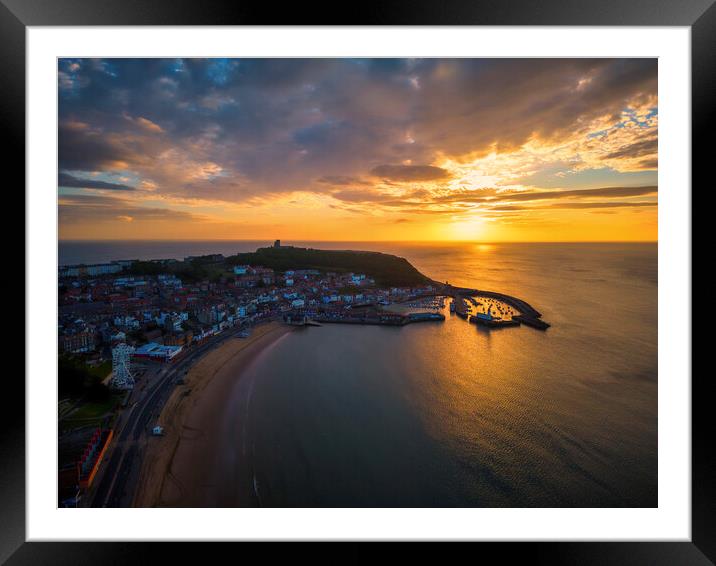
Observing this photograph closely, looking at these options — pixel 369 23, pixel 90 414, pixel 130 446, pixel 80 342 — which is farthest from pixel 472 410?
pixel 80 342

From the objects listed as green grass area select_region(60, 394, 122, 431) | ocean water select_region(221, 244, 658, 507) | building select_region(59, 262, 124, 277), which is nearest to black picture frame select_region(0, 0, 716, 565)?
ocean water select_region(221, 244, 658, 507)

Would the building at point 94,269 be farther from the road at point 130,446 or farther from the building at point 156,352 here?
the road at point 130,446

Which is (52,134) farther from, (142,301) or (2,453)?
(142,301)

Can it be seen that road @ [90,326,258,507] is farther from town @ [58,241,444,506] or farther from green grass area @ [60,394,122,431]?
green grass area @ [60,394,122,431]

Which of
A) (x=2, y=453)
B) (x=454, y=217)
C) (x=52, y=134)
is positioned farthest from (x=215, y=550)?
(x=454, y=217)

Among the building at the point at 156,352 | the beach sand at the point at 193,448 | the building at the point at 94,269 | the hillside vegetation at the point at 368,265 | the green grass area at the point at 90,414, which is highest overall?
the hillside vegetation at the point at 368,265

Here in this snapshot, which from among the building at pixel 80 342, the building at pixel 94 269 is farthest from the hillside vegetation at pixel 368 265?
the building at pixel 80 342
